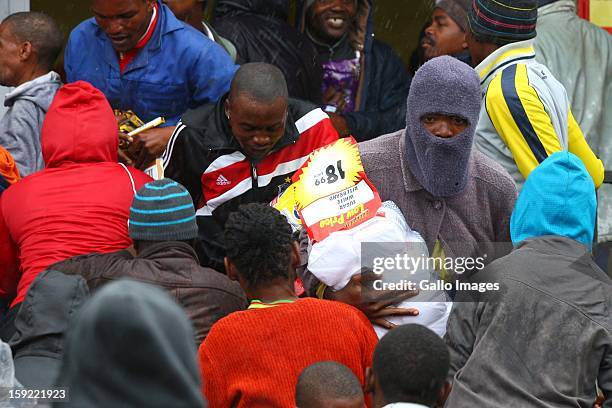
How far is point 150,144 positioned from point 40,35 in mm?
922

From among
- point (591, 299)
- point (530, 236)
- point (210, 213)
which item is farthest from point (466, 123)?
point (210, 213)

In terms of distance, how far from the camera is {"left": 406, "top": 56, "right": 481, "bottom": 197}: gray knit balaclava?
502cm

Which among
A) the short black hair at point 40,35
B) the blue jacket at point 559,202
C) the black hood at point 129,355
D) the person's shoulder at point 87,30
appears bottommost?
the short black hair at point 40,35

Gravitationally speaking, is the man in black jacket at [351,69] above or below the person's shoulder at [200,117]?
below

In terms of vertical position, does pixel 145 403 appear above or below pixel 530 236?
above

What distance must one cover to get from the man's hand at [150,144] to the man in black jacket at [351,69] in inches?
64.7

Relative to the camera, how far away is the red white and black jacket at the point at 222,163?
5.77 m

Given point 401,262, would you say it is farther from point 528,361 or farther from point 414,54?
point 414,54

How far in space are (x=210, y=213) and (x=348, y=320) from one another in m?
1.72

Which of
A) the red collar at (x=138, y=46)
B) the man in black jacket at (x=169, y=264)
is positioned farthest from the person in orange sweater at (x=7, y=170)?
the man in black jacket at (x=169, y=264)

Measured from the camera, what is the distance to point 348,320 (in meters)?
4.31

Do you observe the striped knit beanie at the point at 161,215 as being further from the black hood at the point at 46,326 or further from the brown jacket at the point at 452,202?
the brown jacket at the point at 452,202

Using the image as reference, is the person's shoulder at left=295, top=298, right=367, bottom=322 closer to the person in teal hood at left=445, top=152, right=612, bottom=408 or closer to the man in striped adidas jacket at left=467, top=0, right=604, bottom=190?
the person in teal hood at left=445, top=152, right=612, bottom=408

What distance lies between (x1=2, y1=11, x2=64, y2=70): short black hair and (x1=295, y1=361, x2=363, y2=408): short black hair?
9.71ft
